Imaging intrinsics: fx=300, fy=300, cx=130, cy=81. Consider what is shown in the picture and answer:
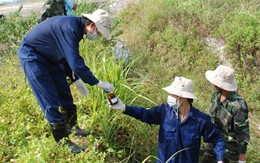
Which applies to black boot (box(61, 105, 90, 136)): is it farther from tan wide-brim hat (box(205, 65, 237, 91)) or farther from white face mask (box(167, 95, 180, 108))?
tan wide-brim hat (box(205, 65, 237, 91))

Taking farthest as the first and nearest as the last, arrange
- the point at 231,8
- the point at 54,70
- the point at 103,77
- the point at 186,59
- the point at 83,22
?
the point at 231,8 → the point at 186,59 → the point at 103,77 → the point at 54,70 → the point at 83,22

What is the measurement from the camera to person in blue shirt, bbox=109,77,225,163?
2.60 m

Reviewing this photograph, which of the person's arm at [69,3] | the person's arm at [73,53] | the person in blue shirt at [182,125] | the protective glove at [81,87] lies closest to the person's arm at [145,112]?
the person in blue shirt at [182,125]

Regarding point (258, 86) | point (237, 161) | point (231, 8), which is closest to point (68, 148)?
point (237, 161)

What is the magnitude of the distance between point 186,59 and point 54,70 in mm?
3297

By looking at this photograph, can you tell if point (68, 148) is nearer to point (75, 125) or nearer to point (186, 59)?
point (75, 125)

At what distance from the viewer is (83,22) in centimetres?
287

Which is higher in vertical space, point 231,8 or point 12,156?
point 231,8

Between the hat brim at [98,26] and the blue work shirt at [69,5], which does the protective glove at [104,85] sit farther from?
the blue work shirt at [69,5]

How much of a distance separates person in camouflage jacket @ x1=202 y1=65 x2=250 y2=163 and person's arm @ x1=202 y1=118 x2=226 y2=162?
0.27m

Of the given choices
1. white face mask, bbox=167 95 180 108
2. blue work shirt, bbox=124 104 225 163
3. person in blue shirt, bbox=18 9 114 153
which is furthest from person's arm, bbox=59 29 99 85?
white face mask, bbox=167 95 180 108

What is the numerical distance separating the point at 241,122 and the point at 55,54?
1896mm

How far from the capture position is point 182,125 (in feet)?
8.63

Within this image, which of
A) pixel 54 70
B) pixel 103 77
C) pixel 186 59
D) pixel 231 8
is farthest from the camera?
pixel 231 8
